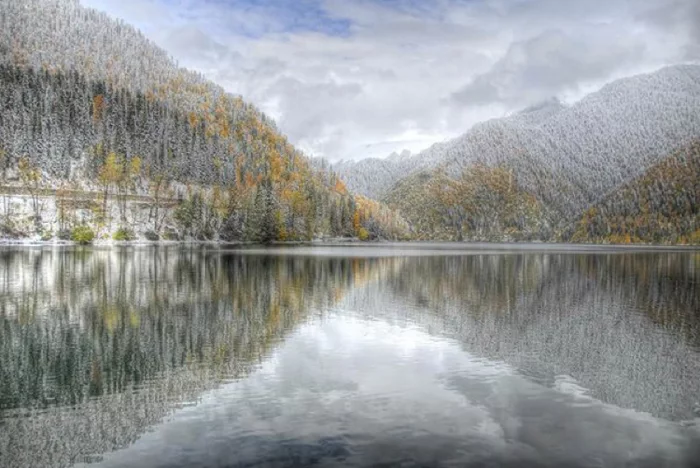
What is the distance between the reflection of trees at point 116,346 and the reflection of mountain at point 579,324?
9614mm

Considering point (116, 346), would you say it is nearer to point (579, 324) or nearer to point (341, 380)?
point (341, 380)

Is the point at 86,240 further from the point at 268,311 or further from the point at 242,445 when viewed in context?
the point at 242,445

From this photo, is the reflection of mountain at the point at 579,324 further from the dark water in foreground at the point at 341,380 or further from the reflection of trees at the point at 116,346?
the reflection of trees at the point at 116,346

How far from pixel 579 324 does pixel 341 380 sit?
22.1 metres

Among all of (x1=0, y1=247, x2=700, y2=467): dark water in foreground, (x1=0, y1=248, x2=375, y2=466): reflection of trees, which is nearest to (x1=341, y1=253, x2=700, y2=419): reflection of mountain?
(x1=0, y1=247, x2=700, y2=467): dark water in foreground

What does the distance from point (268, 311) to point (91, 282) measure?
25.5m

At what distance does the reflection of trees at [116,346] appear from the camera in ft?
60.4

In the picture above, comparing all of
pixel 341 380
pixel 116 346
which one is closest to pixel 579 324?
pixel 341 380

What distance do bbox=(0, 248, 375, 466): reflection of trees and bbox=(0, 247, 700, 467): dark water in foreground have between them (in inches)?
4.3

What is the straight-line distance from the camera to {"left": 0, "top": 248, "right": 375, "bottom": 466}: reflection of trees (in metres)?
18.4

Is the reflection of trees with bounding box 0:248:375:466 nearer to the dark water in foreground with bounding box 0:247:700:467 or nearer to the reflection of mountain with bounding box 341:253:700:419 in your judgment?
the dark water in foreground with bounding box 0:247:700:467

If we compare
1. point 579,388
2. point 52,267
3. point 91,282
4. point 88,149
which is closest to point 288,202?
point 88,149

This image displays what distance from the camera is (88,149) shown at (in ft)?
591

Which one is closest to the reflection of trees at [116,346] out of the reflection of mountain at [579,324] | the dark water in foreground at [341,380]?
the dark water in foreground at [341,380]
